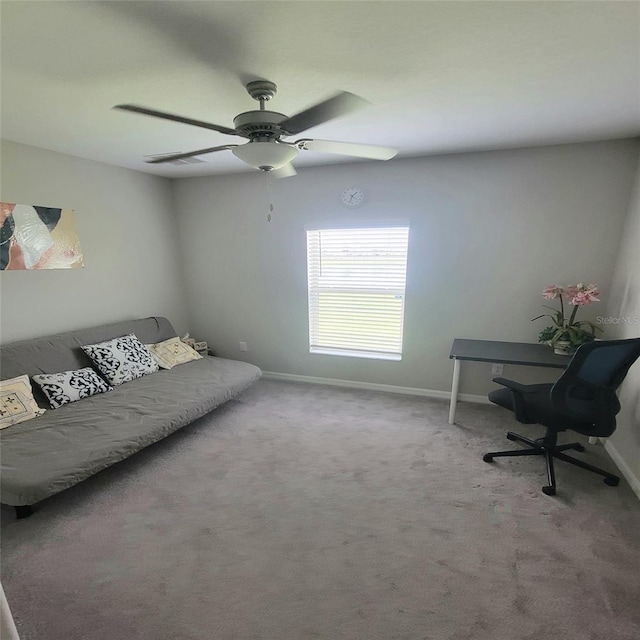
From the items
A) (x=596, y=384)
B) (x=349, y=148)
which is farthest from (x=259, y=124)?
(x=596, y=384)

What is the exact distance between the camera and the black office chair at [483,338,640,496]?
1910 mm

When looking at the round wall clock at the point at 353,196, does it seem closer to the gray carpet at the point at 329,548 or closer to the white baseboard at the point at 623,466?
the gray carpet at the point at 329,548

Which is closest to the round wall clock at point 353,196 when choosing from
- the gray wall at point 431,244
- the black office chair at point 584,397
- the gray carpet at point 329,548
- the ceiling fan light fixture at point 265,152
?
the gray wall at point 431,244

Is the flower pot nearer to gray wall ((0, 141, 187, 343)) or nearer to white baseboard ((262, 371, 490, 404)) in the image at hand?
white baseboard ((262, 371, 490, 404))

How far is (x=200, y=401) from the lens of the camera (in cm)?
275

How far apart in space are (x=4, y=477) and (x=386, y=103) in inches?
A: 112

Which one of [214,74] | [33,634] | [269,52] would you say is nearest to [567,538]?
[33,634]

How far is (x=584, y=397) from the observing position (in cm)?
203

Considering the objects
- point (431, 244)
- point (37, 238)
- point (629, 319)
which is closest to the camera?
point (629, 319)

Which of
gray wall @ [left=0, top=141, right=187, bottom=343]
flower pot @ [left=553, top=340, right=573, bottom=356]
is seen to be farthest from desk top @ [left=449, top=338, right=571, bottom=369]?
gray wall @ [left=0, top=141, right=187, bottom=343]

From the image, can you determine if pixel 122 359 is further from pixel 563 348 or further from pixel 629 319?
pixel 629 319

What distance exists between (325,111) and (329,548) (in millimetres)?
2047

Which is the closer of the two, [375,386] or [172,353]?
[172,353]

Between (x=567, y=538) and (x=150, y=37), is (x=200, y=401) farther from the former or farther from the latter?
(x=567, y=538)
